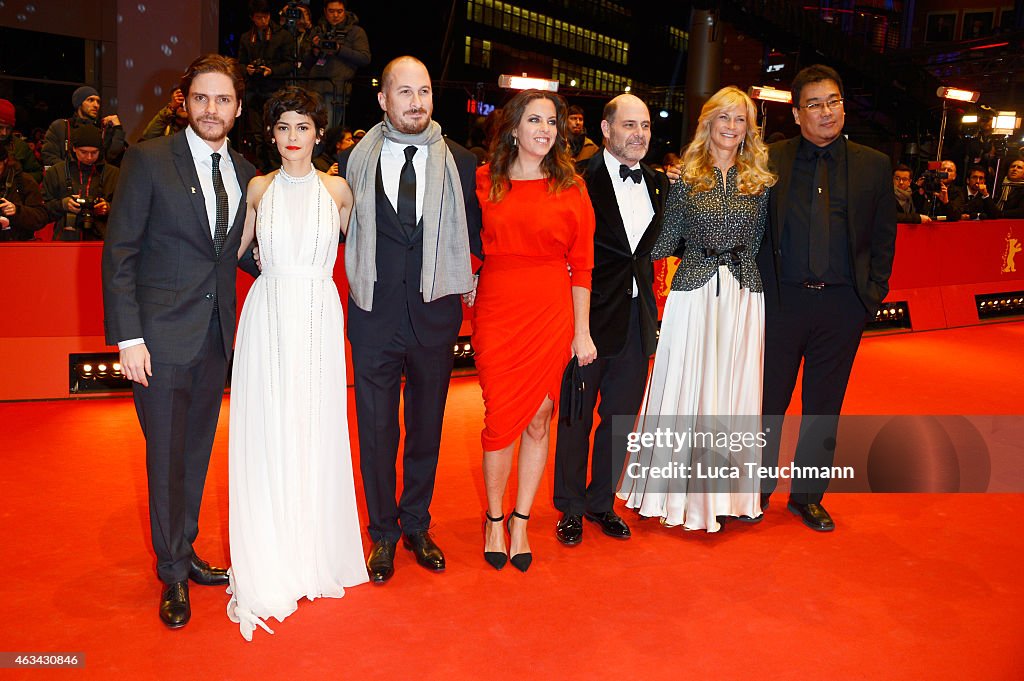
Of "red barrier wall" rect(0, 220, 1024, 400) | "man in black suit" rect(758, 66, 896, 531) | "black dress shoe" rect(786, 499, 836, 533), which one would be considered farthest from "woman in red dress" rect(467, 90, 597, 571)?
"red barrier wall" rect(0, 220, 1024, 400)

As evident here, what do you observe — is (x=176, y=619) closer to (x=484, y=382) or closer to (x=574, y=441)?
(x=484, y=382)

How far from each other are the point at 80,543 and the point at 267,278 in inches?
56.7

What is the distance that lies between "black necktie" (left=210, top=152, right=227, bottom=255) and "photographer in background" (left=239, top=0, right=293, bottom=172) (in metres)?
5.64

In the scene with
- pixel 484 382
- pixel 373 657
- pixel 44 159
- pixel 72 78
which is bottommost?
pixel 373 657

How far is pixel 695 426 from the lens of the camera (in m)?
3.82

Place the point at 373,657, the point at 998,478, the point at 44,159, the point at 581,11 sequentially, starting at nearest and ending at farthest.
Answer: the point at 373,657 < the point at 998,478 < the point at 44,159 < the point at 581,11

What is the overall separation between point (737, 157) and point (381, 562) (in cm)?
224

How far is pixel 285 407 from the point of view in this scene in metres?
2.96

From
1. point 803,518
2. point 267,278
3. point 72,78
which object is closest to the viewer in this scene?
point 267,278

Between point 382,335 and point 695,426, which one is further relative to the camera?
point 695,426

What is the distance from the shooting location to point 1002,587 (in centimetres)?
333

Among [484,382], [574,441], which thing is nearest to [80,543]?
[484,382]

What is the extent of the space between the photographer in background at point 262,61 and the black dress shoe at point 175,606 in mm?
6016

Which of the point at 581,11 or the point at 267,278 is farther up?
the point at 581,11
